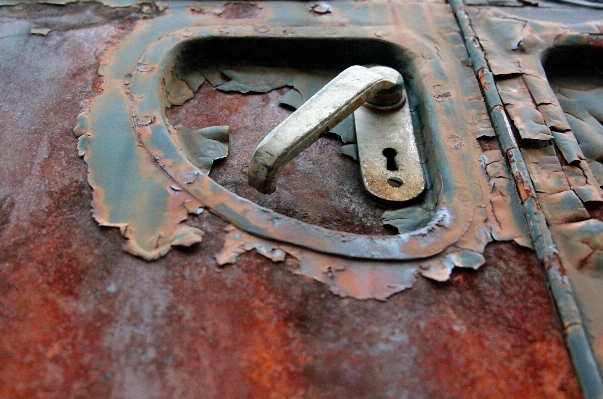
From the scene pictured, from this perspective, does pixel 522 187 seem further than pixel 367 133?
No

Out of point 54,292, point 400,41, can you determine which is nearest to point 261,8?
point 400,41

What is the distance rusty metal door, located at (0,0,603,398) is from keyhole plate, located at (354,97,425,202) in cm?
2

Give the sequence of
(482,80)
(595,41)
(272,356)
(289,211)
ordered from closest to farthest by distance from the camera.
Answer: (272,356) < (289,211) < (482,80) < (595,41)

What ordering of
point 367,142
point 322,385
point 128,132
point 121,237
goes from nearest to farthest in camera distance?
point 322,385, point 121,237, point 128,132, point 367,142

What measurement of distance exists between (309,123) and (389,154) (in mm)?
231

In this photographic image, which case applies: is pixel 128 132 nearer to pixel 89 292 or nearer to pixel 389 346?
pixel 89 292

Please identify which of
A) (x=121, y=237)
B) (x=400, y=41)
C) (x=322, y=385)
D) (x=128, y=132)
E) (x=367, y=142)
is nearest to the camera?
(x=322, y=385)

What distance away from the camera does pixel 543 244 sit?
2.58 feet

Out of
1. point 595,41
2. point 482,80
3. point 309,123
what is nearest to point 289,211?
point 309,123

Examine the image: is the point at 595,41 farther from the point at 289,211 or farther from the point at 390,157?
the point at 289,211

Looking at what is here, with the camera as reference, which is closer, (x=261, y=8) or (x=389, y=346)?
(x=389, y=346)

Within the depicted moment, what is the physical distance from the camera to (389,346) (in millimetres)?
688

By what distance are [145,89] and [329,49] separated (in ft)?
1.36

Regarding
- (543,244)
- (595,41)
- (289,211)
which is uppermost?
(595,41)
